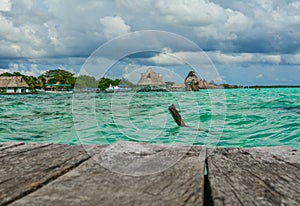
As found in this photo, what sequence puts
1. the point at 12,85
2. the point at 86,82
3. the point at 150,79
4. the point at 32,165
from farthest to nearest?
1. the point at 12,85
2. the point at 86,82
3. the point at 150,79
4. the point at 32,165

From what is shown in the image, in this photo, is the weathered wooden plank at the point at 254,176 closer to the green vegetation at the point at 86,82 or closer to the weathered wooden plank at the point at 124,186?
the weathered wooden plank at the point at 124,186

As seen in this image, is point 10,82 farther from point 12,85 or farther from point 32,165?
point 32,165

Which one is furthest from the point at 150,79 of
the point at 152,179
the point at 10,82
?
the point at 10,82

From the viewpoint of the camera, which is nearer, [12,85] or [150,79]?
[150,79]

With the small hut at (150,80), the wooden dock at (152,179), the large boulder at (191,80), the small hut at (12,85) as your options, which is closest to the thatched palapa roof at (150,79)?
the small hut at (150,80)

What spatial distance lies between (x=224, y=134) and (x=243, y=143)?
3.30 feet

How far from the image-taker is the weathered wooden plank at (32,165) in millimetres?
1250

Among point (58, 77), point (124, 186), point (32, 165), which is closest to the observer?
point (124, 186)

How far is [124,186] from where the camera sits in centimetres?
125

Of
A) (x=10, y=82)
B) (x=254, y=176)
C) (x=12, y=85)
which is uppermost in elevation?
(x=10, y=82)

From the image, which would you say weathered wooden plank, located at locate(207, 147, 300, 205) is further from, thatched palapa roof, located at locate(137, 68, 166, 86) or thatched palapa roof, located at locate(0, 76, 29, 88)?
thatched palapa roof, located at locate(0, 76, 29, 88)

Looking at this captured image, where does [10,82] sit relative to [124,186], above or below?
above

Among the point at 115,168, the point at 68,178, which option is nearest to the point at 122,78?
the point at 115,168

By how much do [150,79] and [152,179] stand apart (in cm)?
110
